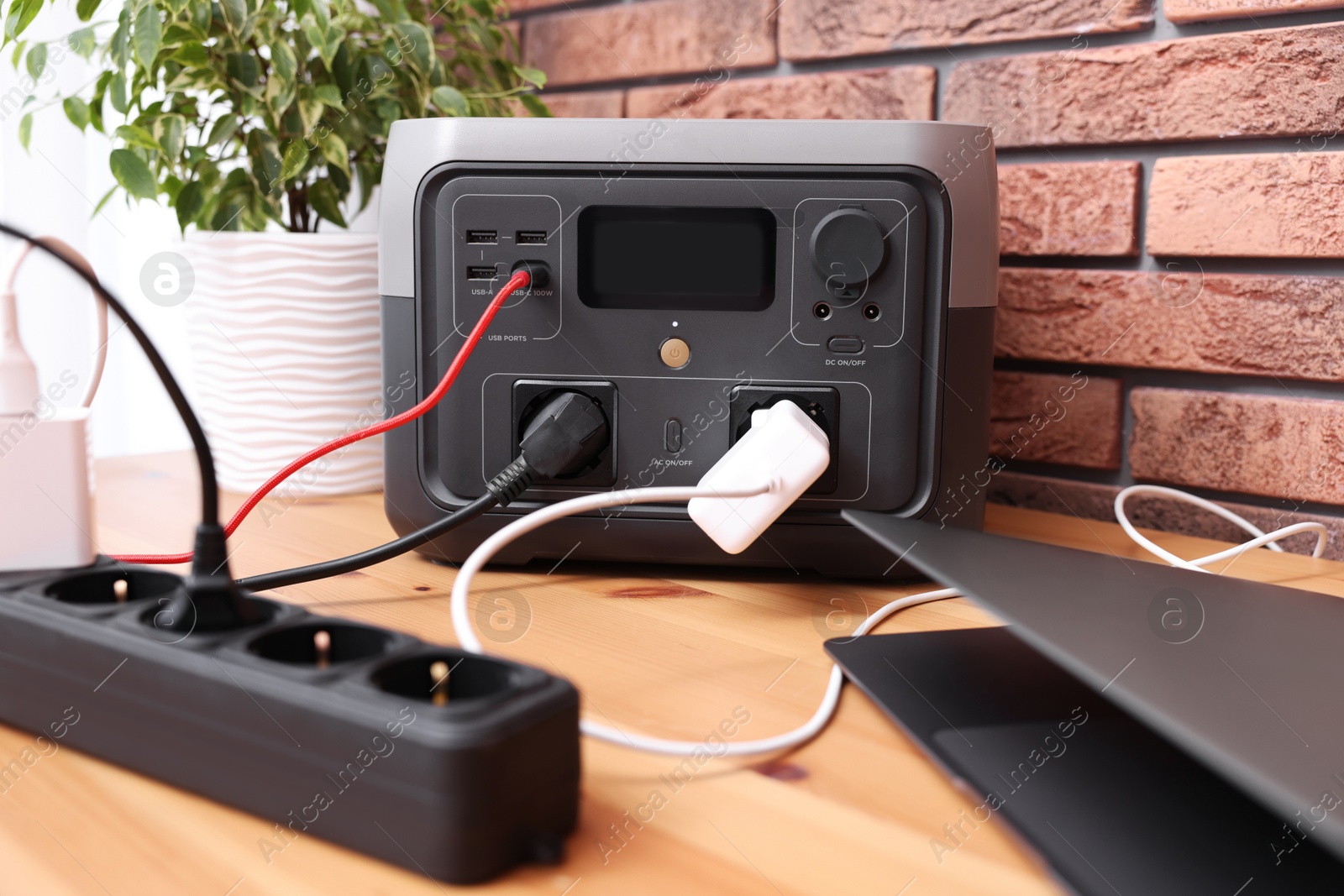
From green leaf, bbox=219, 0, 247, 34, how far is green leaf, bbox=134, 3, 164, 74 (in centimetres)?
5

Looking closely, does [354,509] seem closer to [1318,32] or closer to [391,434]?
[391,434]

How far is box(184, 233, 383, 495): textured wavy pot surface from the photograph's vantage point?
82 cm

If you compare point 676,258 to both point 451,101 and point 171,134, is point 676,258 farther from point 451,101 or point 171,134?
point 171,134

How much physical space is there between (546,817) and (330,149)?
0.65 m

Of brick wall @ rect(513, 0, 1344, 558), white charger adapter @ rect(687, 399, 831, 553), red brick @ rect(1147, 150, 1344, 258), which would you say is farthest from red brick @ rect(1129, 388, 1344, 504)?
white charger adapter @ rect(687, 399, 831, 553)

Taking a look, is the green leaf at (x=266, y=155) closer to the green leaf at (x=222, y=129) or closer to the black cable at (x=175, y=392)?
the green leaf at (x=222, y=129)

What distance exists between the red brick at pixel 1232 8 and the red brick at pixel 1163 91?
0.01 m

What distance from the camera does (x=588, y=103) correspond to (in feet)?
3.65

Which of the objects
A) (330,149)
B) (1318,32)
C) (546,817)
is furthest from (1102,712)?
(330,149)

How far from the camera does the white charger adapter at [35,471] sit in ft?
1.42

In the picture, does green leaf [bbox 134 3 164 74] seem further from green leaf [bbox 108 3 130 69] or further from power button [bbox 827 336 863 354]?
power button [bbox 827 336 863 354]

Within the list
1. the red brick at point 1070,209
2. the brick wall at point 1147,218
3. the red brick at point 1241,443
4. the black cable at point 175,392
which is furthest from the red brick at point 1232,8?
the black cable at point 175,392

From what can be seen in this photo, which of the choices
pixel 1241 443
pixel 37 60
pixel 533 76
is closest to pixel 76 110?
pixel 37 60

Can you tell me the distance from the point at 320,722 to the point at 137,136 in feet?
2.12
